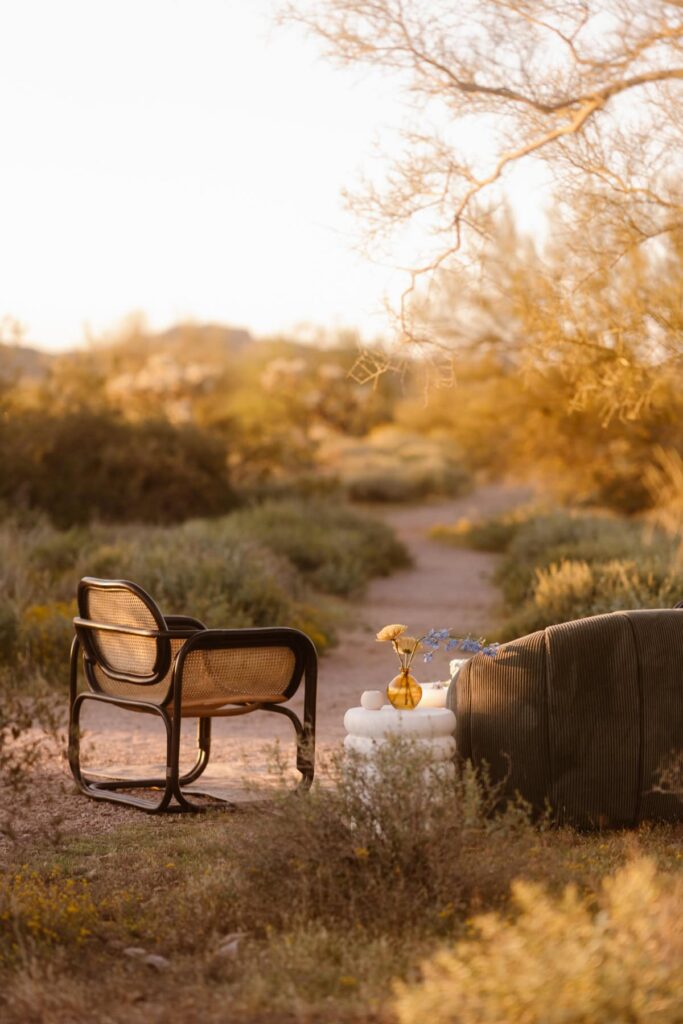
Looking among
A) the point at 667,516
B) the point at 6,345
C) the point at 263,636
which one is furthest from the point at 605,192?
the point at 6,345

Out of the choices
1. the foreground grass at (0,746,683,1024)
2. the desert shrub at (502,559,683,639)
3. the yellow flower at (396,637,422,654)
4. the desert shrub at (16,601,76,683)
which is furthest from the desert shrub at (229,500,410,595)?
the foreground grass at (0,746,683,1024)

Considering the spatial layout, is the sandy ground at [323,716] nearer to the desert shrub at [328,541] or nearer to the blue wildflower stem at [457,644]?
the desert shrub at [328,541]

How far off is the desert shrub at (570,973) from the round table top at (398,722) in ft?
5.10

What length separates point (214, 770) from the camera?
707cm

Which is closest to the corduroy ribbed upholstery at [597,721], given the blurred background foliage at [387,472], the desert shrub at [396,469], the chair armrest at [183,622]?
the chair armrest at [183,622]

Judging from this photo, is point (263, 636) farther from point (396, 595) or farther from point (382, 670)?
point (396, 595)

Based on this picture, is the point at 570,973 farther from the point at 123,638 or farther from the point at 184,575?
the point at 184,575

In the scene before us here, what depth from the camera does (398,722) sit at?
5.02 m

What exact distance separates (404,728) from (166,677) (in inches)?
57.1

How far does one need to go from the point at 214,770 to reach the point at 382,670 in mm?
4326

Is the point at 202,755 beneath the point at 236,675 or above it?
beneath

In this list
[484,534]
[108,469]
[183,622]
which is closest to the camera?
[183,622]

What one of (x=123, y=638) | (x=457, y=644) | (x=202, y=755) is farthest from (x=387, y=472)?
(x=457, y=644)

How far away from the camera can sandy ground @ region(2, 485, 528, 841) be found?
6.20 m
